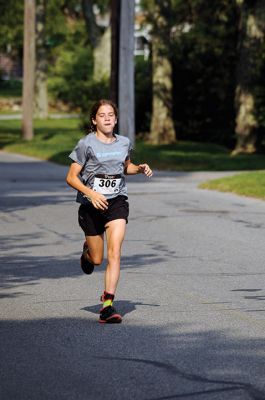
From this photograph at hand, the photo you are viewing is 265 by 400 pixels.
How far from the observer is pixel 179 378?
757cm

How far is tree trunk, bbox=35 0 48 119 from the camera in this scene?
75750mm

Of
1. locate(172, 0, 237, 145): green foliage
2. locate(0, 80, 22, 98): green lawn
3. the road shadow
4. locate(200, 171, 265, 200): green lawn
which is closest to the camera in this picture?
the road shadow

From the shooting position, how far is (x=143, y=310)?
34.1 feet

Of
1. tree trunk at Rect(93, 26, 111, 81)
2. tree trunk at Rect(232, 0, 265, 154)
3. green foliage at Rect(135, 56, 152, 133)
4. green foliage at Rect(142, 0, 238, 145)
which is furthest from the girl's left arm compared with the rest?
tree trunk at Rect(93, 26, 111, 81)

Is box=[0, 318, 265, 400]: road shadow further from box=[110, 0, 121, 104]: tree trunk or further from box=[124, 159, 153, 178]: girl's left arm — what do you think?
box=[110, 0, 121, 104]: tree trunk

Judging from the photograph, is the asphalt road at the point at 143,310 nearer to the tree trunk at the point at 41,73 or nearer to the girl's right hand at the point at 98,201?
the girl's right hand at the point at 98,201

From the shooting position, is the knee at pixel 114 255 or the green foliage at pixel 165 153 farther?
the green foliage at pixel 165 153

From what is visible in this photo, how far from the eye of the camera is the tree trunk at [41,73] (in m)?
75.8

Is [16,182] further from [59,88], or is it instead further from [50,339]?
[59,88]

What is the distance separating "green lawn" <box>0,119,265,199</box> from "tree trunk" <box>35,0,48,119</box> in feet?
92.6

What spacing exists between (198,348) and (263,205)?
12.7m

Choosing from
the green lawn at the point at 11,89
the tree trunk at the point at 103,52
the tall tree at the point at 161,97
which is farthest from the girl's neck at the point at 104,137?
the green lawn at the point at 11,89

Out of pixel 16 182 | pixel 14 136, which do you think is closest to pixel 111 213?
pixel 16 182

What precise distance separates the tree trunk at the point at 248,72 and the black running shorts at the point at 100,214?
26.0 metres
